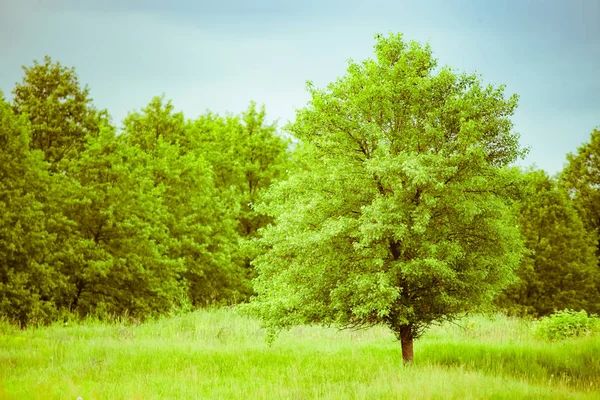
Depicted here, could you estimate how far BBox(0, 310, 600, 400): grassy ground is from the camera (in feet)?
31.3

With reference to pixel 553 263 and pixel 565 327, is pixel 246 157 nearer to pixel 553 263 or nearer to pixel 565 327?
pixel 553 263

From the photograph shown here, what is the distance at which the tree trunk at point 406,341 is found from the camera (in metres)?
12.4

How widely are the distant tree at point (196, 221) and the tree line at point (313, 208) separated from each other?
5.5 inches

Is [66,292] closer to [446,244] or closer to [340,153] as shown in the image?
[340,153]

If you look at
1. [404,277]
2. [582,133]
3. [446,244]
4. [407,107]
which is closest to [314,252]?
[404,277]

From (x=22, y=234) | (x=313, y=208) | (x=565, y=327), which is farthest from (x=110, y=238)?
(x=565, y=327)

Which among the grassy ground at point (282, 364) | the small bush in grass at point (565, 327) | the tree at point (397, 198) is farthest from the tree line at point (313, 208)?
the small bush in grass at point (565, 327)

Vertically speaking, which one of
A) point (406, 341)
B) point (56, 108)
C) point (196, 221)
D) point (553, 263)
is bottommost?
point (406, 341)

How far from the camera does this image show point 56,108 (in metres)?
30.9

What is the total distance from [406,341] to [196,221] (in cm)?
2031

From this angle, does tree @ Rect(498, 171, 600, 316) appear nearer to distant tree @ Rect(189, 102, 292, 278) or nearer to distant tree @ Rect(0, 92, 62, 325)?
distant tree @ Rect(189, 102, 292, 278)

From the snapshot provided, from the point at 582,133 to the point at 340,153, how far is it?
113 feet

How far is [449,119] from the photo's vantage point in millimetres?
12016

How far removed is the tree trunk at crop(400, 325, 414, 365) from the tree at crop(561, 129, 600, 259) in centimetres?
3035
